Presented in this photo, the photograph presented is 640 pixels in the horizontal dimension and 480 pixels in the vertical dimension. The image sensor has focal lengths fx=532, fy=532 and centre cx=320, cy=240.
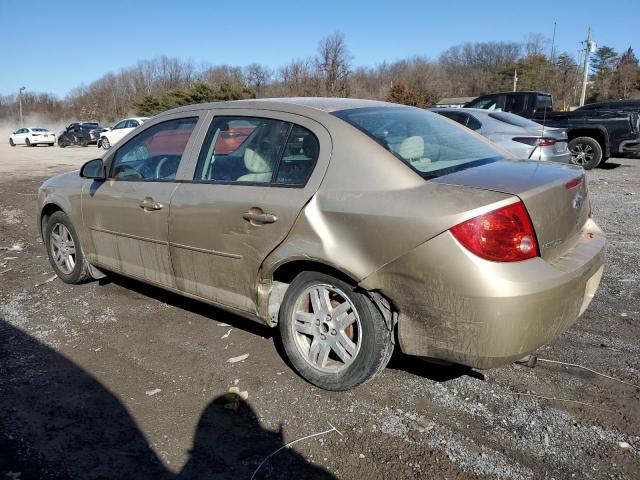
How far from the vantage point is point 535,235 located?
8.43 feet

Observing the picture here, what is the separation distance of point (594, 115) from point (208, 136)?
1242 cm

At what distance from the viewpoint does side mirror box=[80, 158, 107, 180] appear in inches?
172

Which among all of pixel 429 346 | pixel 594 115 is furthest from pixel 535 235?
pixel 594 115

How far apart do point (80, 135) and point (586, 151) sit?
103ft

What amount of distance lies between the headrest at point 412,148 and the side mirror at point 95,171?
8.44 feet

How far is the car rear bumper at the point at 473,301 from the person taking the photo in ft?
8.01

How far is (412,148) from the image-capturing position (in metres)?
3.08

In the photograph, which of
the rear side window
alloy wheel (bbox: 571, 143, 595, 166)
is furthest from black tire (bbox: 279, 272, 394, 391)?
the rear side window

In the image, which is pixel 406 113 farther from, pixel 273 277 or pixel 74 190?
pixel 74 190

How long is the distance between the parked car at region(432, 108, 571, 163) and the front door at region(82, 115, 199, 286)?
20.8ft

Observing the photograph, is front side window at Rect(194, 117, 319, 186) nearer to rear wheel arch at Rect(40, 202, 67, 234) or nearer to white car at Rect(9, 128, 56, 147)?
rear wheel arch at Rect(40, 202, 67, 234)

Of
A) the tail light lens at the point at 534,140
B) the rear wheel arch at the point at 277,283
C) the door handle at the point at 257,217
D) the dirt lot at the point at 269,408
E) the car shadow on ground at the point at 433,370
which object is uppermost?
the door handle at the point at 257,217

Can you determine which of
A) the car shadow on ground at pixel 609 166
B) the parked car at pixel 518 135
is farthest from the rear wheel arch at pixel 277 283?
the car shadow on ground at pixel 609 166

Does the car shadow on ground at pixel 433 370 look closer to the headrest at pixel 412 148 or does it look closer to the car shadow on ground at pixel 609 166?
the headrest at pixel 412 148
